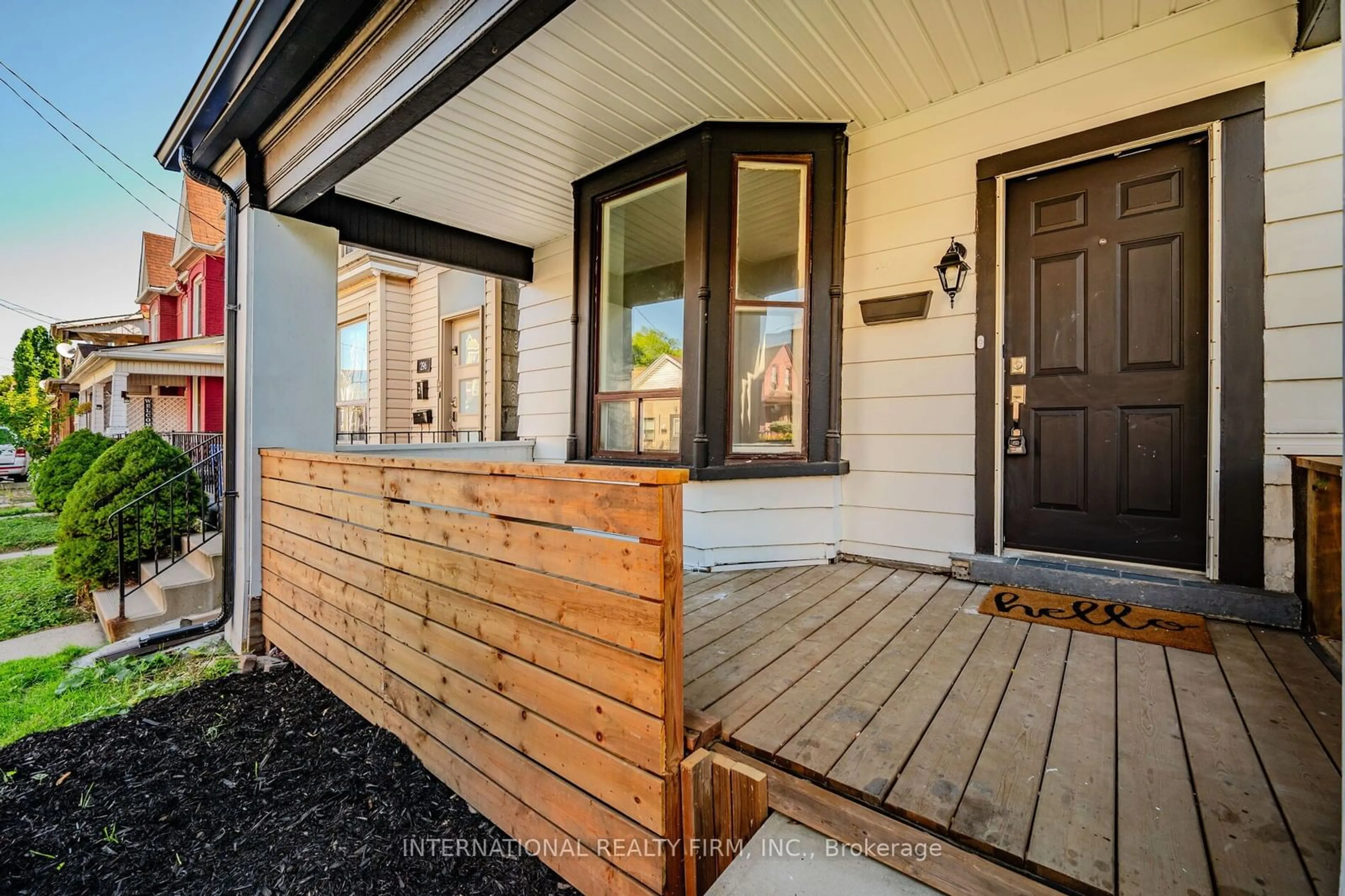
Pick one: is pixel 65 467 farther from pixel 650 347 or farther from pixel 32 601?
pixel 650 347

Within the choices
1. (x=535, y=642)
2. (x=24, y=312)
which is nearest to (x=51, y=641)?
(x=535, y=642)

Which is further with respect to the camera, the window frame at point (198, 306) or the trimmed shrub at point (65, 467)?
the window frame at point (198, 306)

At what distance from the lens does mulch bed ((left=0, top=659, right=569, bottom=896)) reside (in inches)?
57.0

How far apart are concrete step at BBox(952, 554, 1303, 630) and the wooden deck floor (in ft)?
0.29

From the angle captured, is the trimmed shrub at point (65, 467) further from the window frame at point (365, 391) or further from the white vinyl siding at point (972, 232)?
the white vinyl siding at point (972, 232)

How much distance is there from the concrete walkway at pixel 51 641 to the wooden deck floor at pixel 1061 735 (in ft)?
12.3

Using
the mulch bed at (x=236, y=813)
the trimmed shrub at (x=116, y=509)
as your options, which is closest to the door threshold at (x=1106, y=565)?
the mulch bed at (x=236, y=813)

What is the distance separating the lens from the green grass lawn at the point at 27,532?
555 centimetres

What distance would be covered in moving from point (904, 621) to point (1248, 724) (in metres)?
0.98

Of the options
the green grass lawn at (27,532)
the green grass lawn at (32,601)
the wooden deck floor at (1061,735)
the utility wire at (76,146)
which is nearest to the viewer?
the wooden deck floor at (1061,735)

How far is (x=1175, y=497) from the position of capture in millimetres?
2338

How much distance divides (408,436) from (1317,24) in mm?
8325

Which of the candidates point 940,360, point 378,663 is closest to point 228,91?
point 378,663

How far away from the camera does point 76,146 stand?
5.82m
